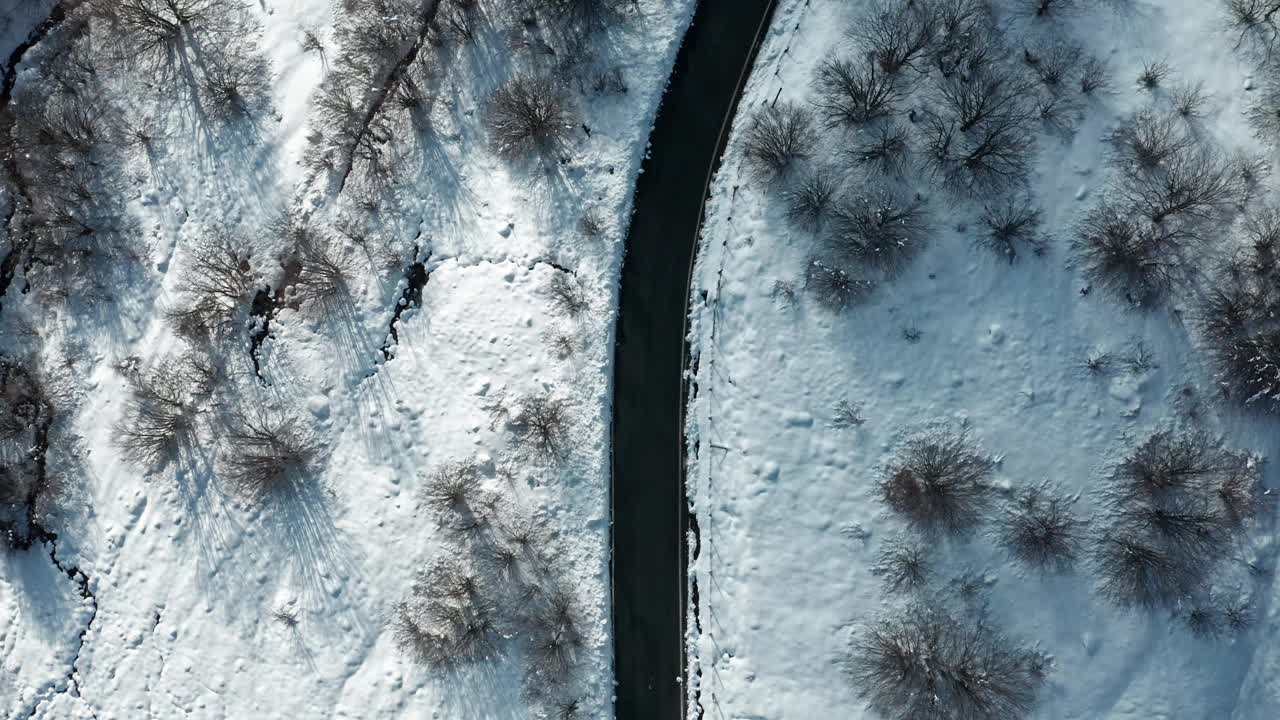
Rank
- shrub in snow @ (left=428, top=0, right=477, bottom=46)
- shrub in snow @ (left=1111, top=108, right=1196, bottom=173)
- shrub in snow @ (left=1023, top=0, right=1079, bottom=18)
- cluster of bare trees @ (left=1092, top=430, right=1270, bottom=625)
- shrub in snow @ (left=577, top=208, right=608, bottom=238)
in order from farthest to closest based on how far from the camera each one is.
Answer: shrub in snow @ (left=428, top=0, right=477, bottom=46) → shrub in snow @ (left=577, top=208, right=608, bottom=238) → shrub in snow @ (left=1023, top=0, right=1079, bottom=18) → shrub in snow @ (left=1111, top=108, right=1196, bottom=173) → cluster of bare trees @ (left=1092, top=430, right=1270, bottom=625)

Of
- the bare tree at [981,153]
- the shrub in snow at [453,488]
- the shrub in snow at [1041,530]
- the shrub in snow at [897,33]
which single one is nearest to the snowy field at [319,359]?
the shrub in snow at [453,488]

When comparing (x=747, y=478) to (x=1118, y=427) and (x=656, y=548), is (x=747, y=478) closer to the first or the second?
(x=656, y=548)

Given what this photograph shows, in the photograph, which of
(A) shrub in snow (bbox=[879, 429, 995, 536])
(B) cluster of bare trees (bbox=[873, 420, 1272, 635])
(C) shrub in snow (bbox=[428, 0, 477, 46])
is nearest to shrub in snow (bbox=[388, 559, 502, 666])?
(B) cluster of bare trees (bbox=[873, 420, 1272, 635])

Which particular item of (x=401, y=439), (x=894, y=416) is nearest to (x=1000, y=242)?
(x=894, y=416)

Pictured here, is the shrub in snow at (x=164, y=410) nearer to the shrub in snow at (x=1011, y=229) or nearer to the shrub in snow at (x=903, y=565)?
the shrub in snow at (x=903, y=565)

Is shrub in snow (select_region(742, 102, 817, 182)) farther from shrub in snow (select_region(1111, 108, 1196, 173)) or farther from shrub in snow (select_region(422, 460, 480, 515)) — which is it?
shrub in snow (select_region(422, 460, 480, 515))

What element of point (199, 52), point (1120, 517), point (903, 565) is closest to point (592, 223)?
point (903, 565)
